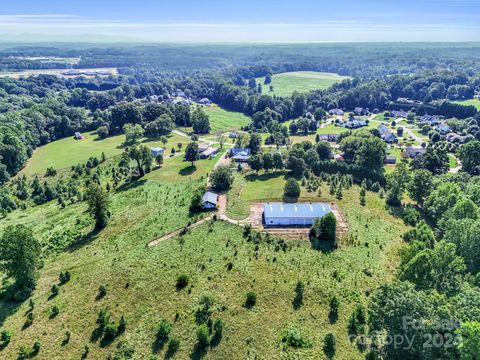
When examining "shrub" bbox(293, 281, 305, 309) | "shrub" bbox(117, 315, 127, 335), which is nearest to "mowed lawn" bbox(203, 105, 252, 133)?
"shrub" bbox(293, 281, 305, 309)

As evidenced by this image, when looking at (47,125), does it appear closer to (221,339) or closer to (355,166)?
(355,166)

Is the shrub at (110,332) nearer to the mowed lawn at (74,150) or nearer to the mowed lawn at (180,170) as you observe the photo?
the mowed lawn at (180,170)

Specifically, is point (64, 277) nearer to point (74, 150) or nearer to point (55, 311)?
point (55, 311)

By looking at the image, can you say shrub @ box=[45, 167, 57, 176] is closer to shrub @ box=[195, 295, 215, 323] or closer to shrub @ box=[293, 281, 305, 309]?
shrub @ box=[195, 295, 215, 323]

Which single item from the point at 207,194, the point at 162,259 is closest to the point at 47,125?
the point at 207,194

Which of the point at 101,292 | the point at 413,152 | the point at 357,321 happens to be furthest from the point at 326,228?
the point at 413,152

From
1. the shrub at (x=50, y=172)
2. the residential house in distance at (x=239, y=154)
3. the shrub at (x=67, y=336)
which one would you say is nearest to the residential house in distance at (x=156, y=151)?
the residential house in distance at (x=239, y=154)
